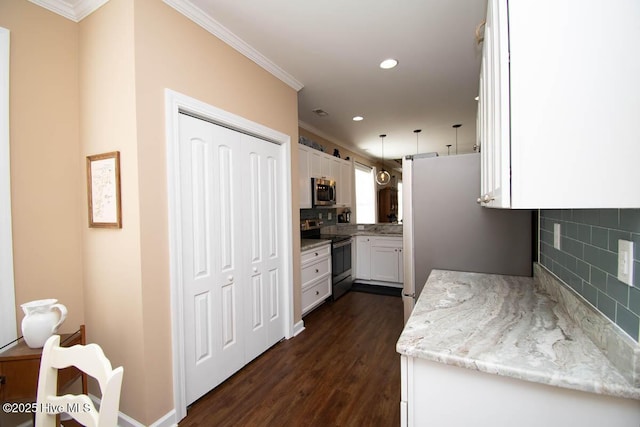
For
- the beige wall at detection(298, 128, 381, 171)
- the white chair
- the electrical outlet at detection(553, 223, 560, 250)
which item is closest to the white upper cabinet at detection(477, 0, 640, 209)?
the electrical outlet at detection(553, 223, 560, 250)

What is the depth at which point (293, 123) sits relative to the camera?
2.88m

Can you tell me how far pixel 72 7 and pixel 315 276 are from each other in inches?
123

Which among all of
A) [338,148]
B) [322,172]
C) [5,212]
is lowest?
[5,212]

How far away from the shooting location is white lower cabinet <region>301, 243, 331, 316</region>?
329 centimetres

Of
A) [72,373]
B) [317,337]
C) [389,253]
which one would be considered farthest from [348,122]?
[72,373]

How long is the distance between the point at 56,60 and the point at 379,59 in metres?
2.30

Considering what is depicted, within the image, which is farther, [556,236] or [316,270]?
[316,270]

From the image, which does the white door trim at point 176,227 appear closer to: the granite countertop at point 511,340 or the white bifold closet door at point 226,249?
the white bifold closet door at point 226,249

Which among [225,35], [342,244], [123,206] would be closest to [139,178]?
[123,206]

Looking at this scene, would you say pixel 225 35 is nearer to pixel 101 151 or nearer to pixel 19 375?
pixel 101 151

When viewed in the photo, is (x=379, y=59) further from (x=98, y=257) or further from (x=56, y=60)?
(x=98, y=257)

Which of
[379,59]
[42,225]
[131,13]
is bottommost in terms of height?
[42,225]

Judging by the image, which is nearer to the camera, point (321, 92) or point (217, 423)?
point (217, 423)

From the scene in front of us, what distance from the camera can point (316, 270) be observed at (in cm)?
354
